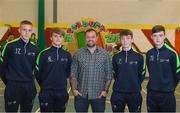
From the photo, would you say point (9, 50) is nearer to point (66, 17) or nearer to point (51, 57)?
point (51, 57)

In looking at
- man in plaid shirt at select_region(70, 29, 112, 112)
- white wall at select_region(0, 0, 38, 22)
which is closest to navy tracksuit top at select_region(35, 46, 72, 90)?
man in plaid shirt at select_region(70, 29, 112, 112)

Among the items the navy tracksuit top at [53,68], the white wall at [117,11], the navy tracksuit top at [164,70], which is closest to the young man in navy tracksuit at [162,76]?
the navy tracksuit top at [164,70]

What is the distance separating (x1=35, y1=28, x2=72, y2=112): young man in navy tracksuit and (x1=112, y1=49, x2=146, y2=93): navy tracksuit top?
29.5 inches

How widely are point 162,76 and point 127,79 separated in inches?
19.4

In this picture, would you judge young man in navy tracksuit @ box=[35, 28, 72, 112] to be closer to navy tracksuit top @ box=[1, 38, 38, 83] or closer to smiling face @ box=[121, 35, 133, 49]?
navy tracksuit top @ box=[1, 38, 38, 83]

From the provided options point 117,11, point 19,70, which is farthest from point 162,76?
point 117,11

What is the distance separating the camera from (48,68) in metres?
5.12

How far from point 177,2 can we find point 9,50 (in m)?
8.85

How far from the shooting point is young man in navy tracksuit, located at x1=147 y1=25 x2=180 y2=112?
198 inches

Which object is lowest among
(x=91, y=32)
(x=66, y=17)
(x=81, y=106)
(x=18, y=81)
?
(x=81, y=106)

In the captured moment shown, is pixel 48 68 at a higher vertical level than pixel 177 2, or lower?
lower

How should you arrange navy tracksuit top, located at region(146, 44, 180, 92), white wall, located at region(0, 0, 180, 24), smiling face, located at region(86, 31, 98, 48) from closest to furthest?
navy tracksuit top, located at region(146, 44, 180, 92) < smiling face, located at region(86, 31, 98, 48) < white wall, located at region(0, 0, 180, 24)

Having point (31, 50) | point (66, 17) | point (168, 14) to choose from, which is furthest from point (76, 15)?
point (31, 50)

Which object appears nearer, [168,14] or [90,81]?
[90,81]
